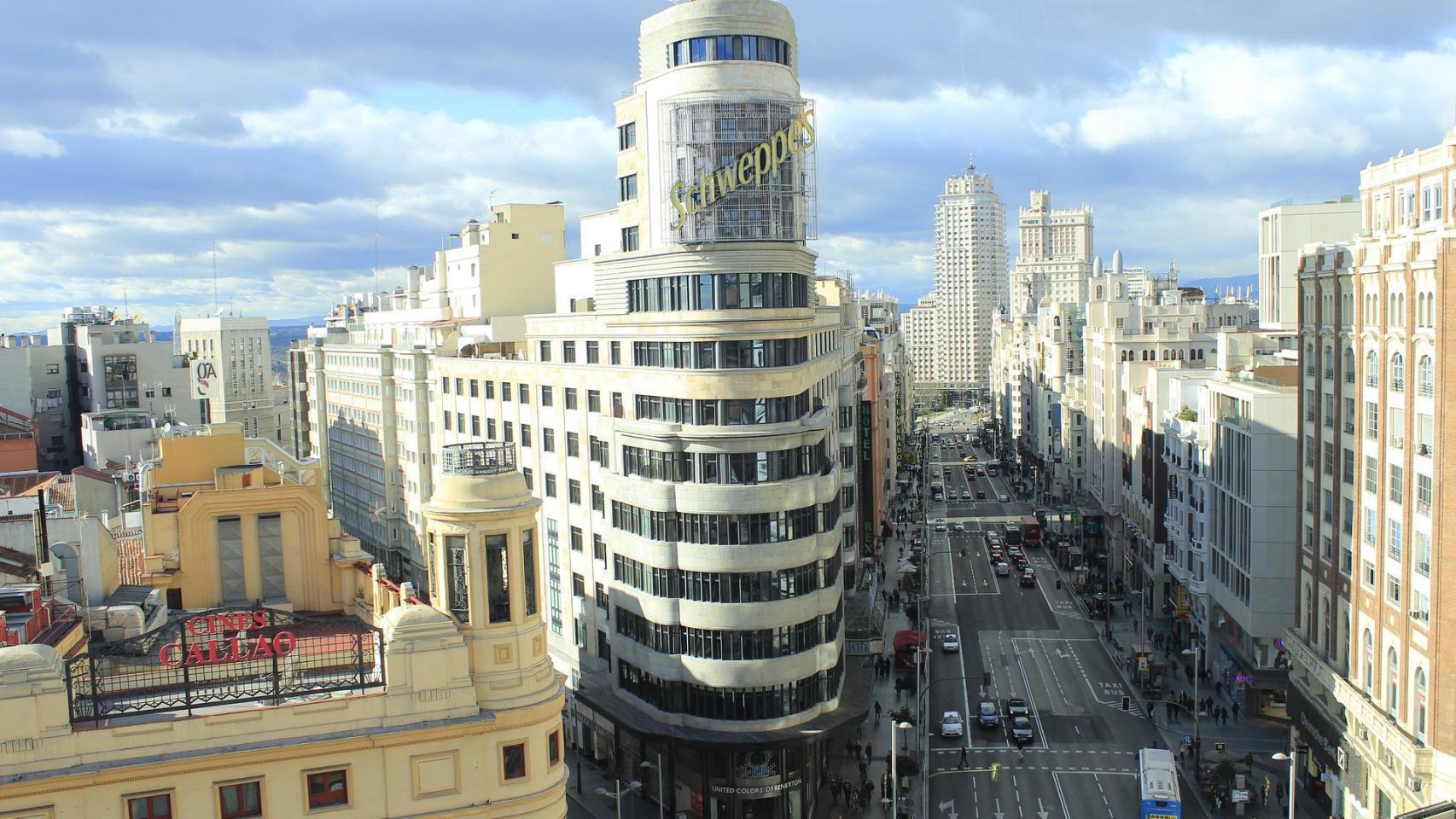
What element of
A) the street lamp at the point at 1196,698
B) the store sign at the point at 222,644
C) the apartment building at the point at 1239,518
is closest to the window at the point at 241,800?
the store sign at the point at 222,644

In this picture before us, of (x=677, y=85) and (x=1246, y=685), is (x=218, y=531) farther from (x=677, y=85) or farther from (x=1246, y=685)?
(x=1246, y=685)

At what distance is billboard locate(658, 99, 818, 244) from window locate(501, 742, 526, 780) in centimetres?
3245

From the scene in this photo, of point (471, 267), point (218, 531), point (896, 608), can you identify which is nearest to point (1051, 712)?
point (896, 608)

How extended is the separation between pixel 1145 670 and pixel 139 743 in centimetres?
7079

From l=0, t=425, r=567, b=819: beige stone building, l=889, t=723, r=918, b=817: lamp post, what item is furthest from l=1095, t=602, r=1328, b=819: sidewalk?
l=0, t=425, r=567, b=819: beige stone building

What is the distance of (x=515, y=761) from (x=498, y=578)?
562 cm

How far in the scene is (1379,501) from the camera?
57.4 meters

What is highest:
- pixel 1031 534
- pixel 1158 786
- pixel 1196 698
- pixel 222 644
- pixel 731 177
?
pixel 731 177

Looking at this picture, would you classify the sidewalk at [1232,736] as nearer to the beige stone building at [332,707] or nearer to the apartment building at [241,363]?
the beige stone building at [332,707]

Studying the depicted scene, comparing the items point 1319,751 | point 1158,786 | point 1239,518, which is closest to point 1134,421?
point 1239,518

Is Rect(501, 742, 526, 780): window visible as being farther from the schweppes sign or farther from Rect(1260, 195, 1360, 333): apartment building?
Rect(1260, 195, 1360, 333): apartment building

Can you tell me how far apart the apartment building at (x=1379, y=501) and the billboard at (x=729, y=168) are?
28.2m

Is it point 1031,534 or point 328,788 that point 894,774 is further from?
point 1031,534

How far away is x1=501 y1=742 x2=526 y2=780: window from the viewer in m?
38.1
